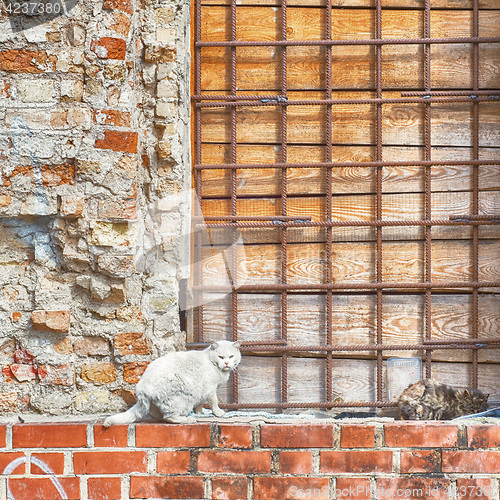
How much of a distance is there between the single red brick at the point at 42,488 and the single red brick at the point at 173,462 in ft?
1.03

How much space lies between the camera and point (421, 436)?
1.94m

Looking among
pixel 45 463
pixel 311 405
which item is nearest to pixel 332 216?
pixel 311 405

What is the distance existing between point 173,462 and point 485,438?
1175 mm

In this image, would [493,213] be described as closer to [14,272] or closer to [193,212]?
[193,212]

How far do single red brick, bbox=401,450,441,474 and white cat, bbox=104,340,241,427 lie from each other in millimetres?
743

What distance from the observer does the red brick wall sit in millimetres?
1924

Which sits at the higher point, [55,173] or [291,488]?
[55,173]

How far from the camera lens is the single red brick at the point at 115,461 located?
1.93 m

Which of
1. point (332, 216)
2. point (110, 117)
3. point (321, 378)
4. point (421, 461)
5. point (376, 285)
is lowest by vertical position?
point (421, 461)

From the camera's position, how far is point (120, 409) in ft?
6.69

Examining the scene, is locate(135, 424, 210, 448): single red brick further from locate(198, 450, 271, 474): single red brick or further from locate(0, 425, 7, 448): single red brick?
locate(0, 425, 7, 448): single red brick

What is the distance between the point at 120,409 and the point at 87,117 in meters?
1.15

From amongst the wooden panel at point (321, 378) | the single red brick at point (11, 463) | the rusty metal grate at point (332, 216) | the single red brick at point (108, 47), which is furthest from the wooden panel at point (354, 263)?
the single red brick at point (11, 463)

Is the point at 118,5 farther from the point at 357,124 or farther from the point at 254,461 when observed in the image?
the point at 254,461
